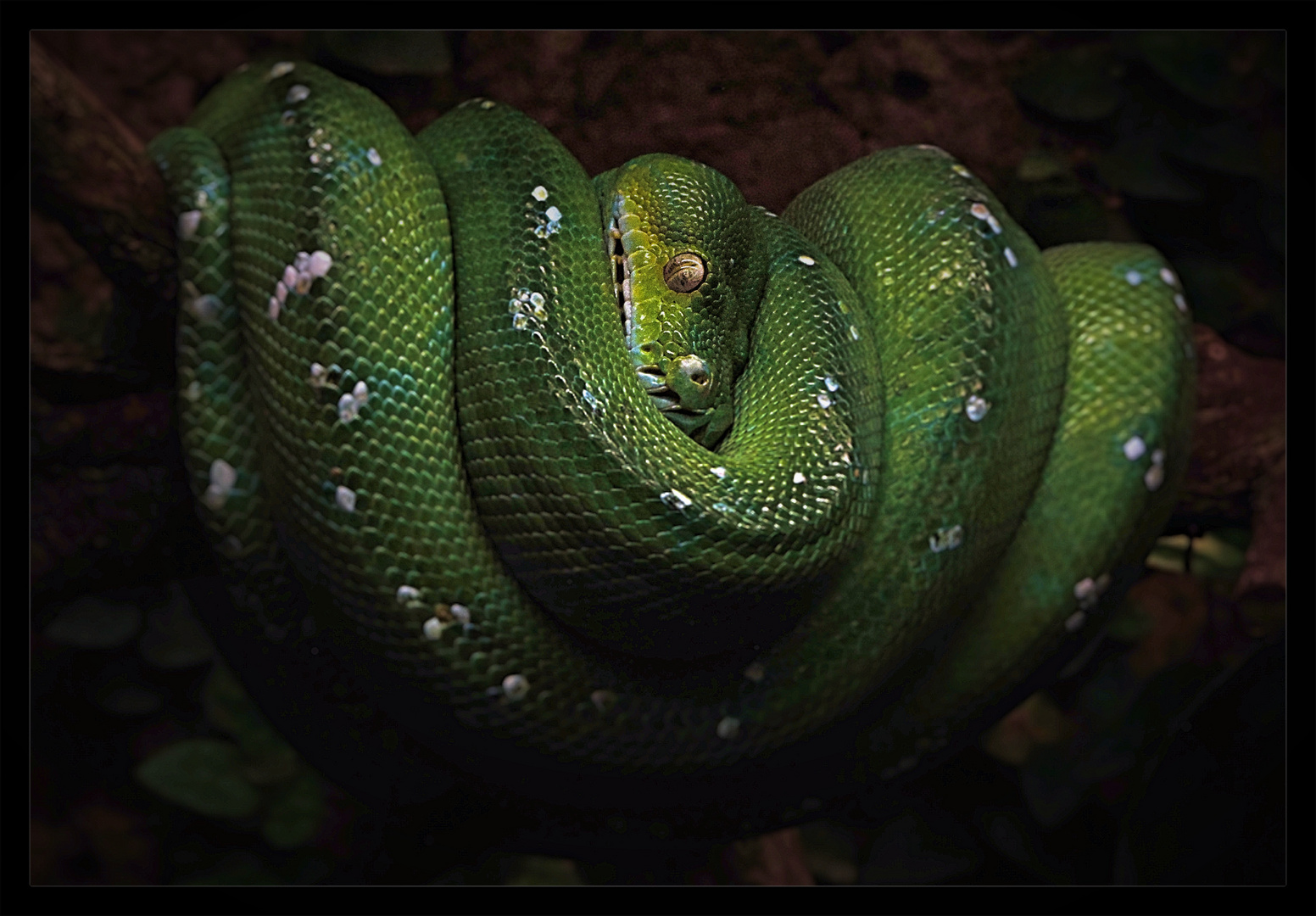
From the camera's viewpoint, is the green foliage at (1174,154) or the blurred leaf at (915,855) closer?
the green foliage at (1174,154)

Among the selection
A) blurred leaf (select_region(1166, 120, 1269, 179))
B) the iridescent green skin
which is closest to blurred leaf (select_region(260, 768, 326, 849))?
the iridescent green skin

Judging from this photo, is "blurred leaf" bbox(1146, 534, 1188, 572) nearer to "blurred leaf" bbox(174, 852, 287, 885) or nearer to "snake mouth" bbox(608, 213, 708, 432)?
"snake mouth" bbox(608, 213, 708, 432)

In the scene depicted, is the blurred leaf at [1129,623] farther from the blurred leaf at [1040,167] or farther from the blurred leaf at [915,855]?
the blurred leaf at [1040,167]

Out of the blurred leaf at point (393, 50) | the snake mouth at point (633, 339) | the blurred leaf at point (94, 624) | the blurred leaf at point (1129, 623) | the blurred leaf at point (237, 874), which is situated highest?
the blurred leaf at point (393, 50)

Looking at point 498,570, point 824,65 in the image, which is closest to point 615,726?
point 498,570

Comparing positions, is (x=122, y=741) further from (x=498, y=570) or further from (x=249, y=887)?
(x=498, y=570)

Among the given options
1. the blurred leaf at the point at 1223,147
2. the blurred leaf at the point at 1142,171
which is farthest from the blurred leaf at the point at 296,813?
the blurred leaf at the point at 1223,147

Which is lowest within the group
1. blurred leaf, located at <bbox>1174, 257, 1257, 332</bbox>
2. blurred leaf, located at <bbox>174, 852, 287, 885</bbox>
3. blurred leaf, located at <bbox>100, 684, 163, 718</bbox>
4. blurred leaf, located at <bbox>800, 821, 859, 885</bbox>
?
blurred leaf, located at <bbox>800, 821, 859, 885</bbox>
